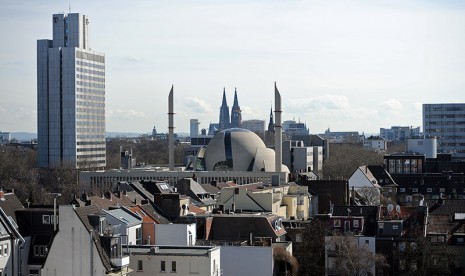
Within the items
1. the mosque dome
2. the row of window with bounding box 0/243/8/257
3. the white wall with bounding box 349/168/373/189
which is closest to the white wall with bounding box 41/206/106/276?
the row of window with bounding box 0/243/8/257

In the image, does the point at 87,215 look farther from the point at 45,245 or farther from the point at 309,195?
the point at 309,195

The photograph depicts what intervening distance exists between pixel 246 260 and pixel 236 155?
309 feet

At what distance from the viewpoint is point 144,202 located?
80500 millimetres

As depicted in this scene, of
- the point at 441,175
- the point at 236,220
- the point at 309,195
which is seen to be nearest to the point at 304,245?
the point at 236,220

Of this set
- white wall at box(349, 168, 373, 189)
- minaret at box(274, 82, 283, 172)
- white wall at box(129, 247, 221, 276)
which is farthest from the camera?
minaret at box(274, 82, 283, 172)

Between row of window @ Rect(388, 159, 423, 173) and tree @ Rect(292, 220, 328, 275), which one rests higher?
row of window @ Rect(388, 159, 423, 173)

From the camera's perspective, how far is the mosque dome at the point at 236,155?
159m

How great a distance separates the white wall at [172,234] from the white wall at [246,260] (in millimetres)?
3251

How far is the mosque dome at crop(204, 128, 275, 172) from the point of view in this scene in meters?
159

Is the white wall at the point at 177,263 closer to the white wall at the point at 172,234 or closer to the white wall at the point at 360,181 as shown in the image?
the white wall at the point at 172,234

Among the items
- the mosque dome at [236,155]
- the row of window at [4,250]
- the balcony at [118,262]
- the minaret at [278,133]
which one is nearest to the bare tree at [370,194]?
the minaret at [278,133]

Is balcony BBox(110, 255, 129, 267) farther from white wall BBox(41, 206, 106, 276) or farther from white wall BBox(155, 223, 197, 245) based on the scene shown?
white wall BBox(155, 223, 197, 245)

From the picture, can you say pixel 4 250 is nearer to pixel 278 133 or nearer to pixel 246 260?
pixel 246 260

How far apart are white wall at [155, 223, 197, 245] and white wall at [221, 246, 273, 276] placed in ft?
10.7
